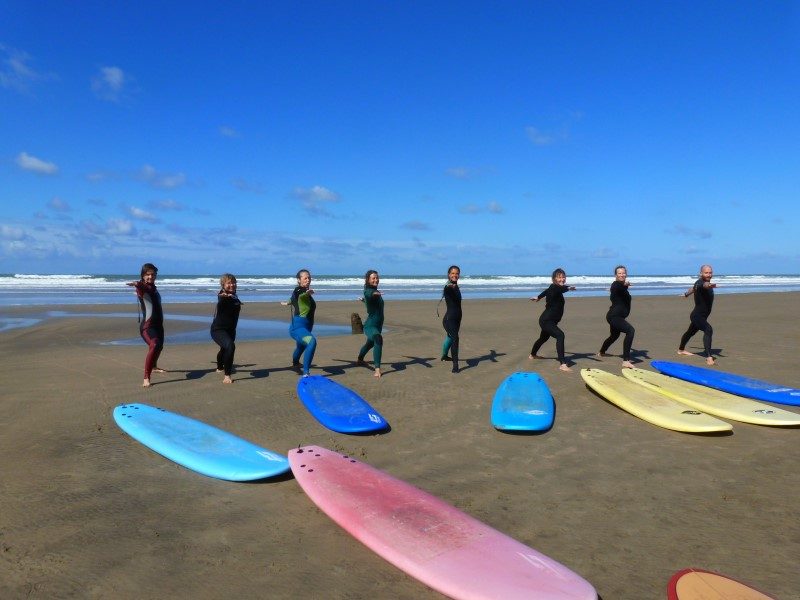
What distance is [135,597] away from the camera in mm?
2600

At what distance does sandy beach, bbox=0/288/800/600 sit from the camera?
282 centimetres

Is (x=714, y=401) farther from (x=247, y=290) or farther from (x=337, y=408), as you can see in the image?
(x=247, y=290)

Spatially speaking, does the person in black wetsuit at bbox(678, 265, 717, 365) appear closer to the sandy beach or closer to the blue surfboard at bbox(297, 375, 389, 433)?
the sandy beach

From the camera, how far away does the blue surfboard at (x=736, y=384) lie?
644 cm

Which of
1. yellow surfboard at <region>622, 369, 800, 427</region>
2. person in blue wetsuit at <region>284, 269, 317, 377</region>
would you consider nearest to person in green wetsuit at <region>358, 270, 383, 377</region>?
person in blue wetsuit at <region>284, 269, 317, 377</region>

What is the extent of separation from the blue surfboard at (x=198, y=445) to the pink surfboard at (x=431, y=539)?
303mm

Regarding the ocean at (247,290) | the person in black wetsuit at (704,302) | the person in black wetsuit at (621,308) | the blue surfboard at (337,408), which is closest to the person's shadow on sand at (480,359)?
the person in black wetsuit at (621,308)

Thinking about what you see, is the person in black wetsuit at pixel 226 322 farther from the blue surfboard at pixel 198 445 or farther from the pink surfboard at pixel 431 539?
the pink surfboard at pixel 431 539

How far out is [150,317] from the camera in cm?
735

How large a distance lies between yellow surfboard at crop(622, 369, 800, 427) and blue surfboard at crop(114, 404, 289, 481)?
16.1 ft

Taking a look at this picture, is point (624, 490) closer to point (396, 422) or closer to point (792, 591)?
point (792, 591)

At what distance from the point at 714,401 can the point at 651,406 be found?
3.25 ft

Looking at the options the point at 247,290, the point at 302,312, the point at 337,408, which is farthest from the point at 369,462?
the point at 247,290

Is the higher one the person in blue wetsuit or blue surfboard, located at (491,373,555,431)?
the person in blue wetsuit
